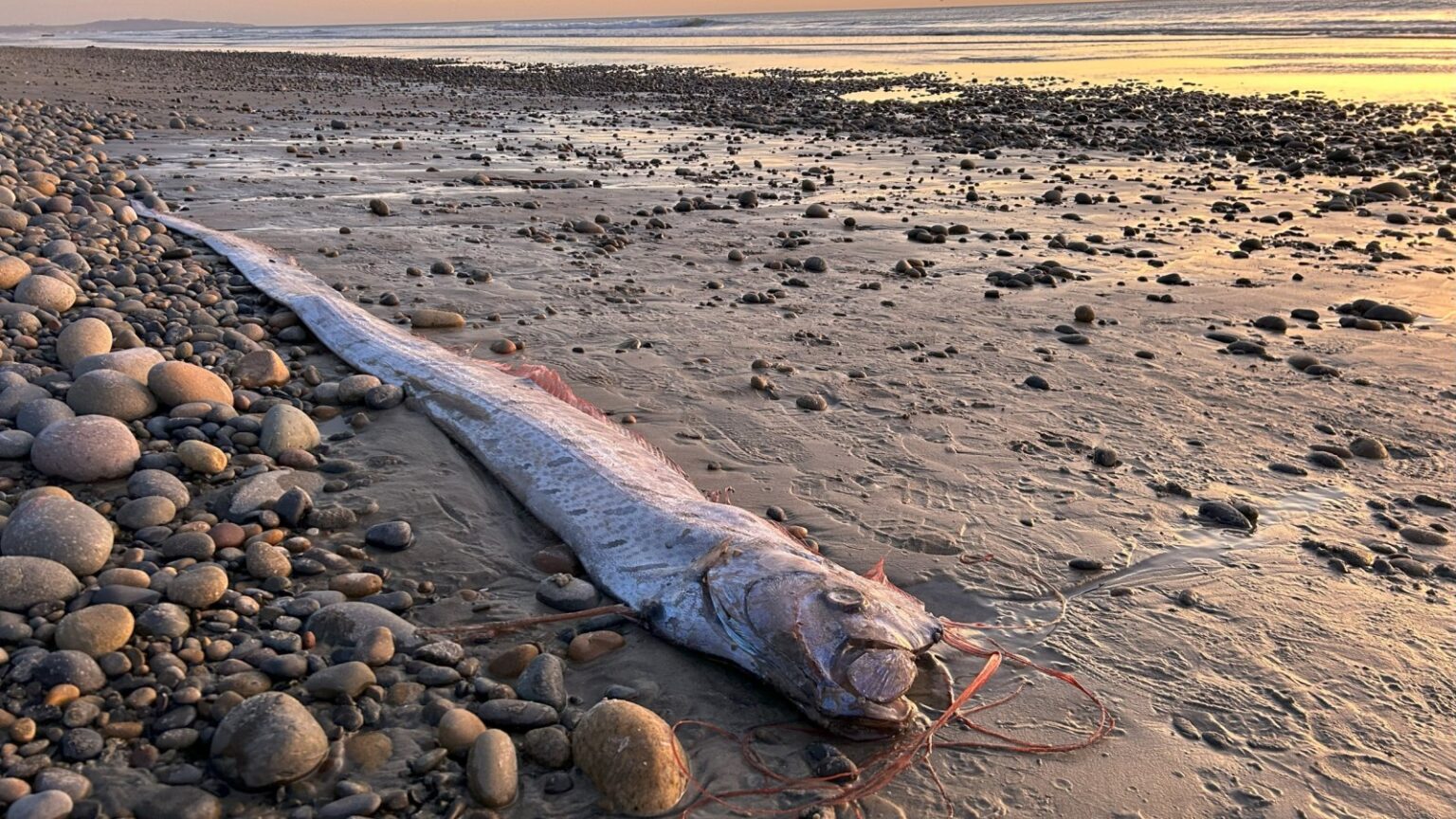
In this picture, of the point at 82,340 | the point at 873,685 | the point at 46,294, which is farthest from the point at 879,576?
the point at 46,294

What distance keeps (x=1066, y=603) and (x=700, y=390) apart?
288 cm

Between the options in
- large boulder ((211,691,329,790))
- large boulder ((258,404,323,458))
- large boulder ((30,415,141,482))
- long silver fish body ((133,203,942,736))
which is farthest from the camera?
large boulder ((258,404,323,458))

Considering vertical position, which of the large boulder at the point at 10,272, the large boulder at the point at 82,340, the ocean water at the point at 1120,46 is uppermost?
the large boulder at the point at 10,272

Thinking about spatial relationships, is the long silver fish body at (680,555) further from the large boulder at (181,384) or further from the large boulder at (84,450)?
the large boulder at (84,450)

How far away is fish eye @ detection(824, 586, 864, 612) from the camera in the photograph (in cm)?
319

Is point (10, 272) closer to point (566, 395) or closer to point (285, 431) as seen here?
point (285, 431)

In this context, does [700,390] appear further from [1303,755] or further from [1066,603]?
[1303,755]

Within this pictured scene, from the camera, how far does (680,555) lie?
3.87 meters

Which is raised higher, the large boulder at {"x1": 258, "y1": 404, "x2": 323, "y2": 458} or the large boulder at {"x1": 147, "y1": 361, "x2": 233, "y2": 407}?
the large boulder at {"x1": 147, "y1": 361, "x2": 233, "y2": 407}

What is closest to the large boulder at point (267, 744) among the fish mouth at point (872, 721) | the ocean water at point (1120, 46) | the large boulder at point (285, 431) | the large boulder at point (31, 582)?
the large boulder at point (31, 582)

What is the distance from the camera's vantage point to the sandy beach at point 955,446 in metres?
3.02

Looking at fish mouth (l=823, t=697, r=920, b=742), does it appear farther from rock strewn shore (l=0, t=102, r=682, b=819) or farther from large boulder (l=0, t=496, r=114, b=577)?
large boulder (l=0, t=496, r=114, b=577)

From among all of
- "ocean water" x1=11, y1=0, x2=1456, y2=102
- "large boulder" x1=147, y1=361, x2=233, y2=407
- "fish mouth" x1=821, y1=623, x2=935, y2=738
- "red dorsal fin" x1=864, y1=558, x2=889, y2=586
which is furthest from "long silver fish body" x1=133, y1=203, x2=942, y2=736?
"ocean water" x1=11, y1=0, x2=1456, y2=102

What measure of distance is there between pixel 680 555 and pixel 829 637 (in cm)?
91
